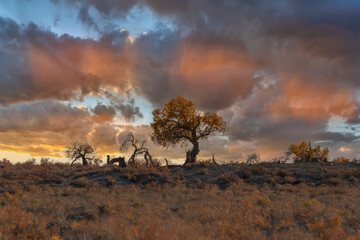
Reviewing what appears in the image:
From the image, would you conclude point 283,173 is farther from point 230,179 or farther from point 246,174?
point 230,179

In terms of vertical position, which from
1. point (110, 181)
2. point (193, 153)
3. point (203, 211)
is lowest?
point (203, 211)

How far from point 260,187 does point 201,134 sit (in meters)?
15.7

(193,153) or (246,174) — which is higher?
(193,153)

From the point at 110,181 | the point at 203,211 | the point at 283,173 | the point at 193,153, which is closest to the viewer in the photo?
the point at 203,211

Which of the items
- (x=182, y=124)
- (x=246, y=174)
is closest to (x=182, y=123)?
(x=182, y=124)

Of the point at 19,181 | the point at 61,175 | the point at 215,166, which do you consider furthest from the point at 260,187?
the point at 19,181

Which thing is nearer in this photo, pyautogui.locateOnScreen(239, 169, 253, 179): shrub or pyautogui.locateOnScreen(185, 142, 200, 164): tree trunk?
pyautogui.locateOnScreen(239, 169, 253, 179): shrub

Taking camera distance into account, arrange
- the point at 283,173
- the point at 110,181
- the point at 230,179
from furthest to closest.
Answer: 1. the point at 110,181
2. the point at 283,173
3. the point at 230,179

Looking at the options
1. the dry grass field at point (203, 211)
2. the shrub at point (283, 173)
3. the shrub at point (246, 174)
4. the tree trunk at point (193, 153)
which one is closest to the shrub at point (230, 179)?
the dry grass field at point (203, 211)

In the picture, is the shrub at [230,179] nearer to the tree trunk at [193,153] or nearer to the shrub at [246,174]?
the shrub at [246,174]

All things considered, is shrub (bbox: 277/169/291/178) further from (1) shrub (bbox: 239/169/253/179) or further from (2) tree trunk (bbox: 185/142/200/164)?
(2) tree trunk (bbox: 185/142/200/164)

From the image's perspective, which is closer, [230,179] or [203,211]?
[203,211]

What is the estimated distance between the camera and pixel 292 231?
8.59 m

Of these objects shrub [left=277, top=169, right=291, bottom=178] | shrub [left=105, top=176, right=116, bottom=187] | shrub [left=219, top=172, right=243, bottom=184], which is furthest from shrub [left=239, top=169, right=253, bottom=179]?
shrub [left=105, top=176, right=116, bottom=187]
